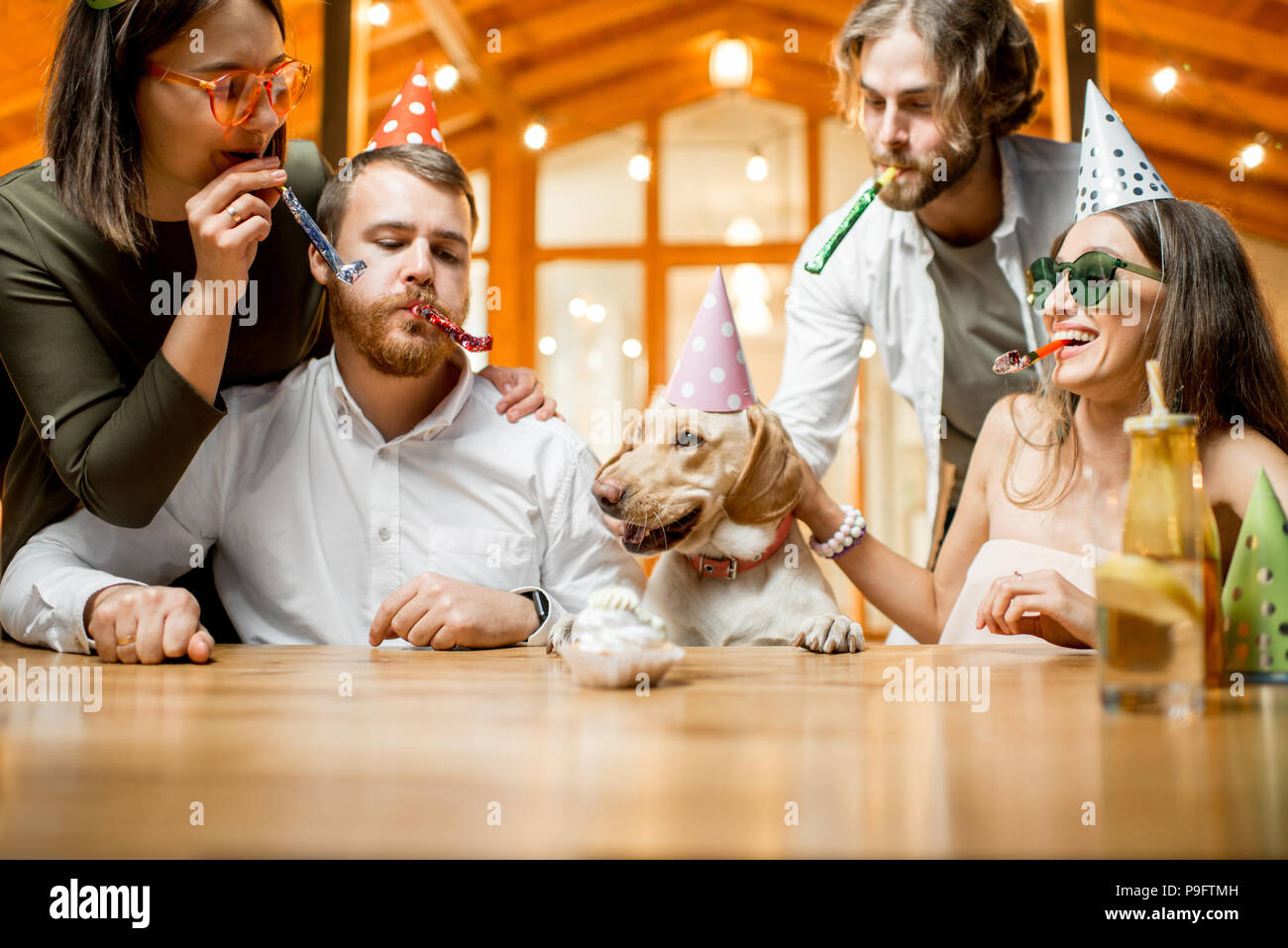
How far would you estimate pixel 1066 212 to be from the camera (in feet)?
6.66

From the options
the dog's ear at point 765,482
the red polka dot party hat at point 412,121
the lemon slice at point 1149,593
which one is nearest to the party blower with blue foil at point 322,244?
the red polka dot party hat at point 412,121

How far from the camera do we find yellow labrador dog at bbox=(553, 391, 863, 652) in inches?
59.1

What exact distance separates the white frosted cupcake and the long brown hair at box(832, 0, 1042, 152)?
1305 millimetres

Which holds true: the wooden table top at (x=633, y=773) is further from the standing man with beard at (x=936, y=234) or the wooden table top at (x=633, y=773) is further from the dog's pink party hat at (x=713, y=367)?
the standing man with beard at (x=936, y=234)

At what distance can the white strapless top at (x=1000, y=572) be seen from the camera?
143cm

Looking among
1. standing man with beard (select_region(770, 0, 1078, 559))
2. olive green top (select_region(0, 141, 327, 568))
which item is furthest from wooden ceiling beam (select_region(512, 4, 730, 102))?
olive green top (select_region(0, 141, 327, 568))

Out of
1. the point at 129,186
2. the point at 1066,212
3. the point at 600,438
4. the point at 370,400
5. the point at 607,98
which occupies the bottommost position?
the point at 370,400

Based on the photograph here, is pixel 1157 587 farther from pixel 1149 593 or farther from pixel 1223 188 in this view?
pixel 1223 188

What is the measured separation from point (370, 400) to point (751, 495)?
2.37ft

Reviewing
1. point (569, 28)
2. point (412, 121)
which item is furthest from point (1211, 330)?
point (569, 28)

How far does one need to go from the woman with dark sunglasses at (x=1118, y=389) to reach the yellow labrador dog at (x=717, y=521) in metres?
0.29

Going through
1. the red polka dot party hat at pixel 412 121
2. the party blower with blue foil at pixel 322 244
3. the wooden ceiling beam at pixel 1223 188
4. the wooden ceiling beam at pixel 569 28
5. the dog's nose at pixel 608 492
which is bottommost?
the dog's nose at pixel 608 492
